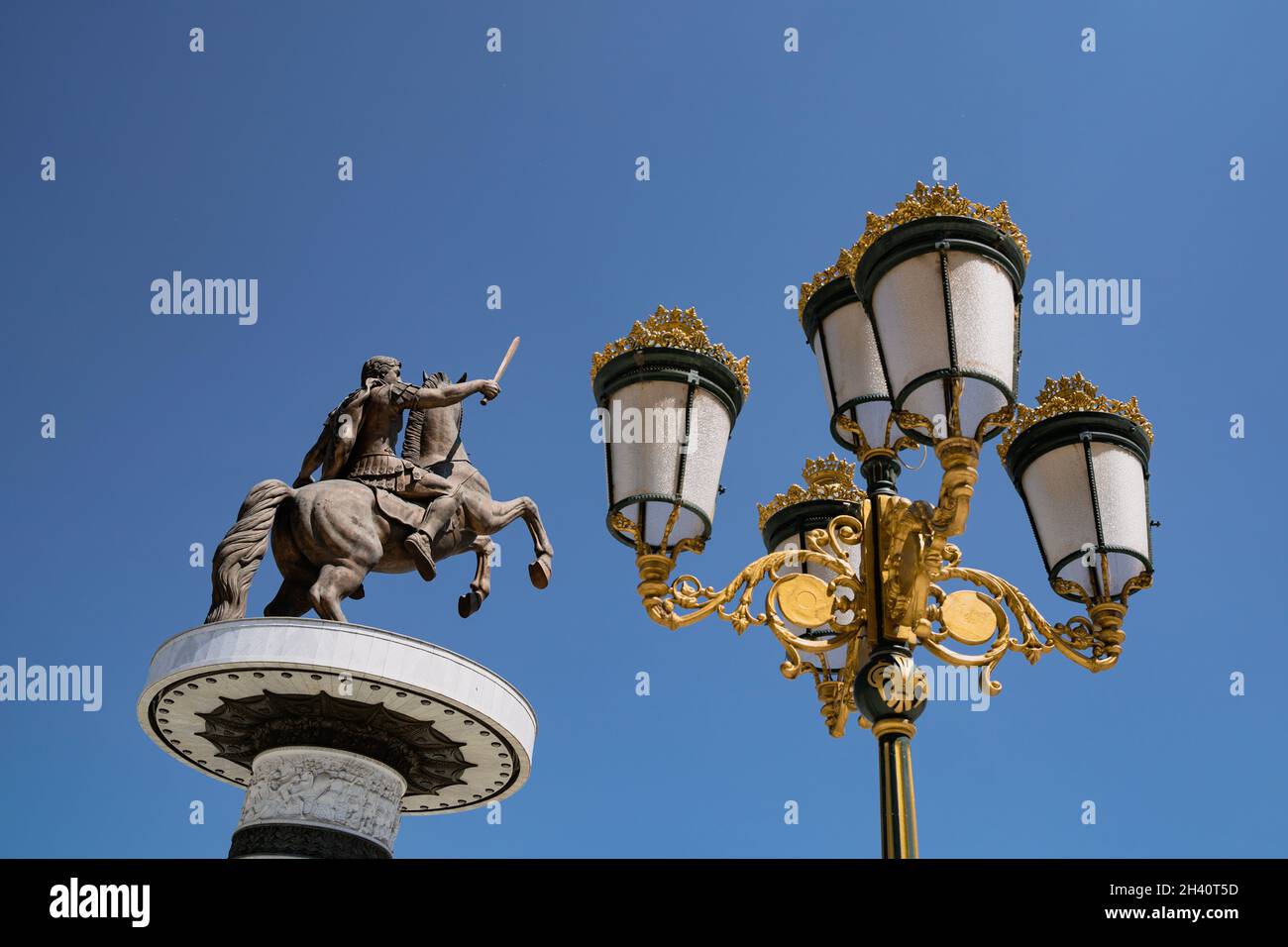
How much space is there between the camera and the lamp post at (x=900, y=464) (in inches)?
195

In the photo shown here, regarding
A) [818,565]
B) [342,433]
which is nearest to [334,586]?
[342,433]

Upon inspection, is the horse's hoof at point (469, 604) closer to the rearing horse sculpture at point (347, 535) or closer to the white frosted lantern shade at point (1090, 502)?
the rearing horse sculpture at point (347, 535)

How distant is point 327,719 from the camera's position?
8.47 meters

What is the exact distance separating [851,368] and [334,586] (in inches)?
162

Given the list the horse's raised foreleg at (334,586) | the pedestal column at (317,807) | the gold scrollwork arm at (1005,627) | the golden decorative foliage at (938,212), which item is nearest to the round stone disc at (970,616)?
the gold scrollwork arm at (1005,627)

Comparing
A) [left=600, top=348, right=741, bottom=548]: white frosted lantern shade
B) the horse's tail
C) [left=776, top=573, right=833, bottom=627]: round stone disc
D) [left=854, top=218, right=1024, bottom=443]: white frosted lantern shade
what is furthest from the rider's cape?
[left=854, top=218, right=1024, bottom=443]: white frosted lantern shade

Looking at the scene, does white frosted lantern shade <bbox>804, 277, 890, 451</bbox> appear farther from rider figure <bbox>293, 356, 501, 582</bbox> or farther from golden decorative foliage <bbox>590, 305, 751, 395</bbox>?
rider figure <bbox>293, 356, 501, 582</bbox>

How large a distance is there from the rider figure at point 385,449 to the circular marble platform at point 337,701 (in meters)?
1.25

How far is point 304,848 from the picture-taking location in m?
7.97

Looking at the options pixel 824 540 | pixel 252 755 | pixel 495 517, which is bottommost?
pixel 252 755

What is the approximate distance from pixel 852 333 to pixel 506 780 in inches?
186
